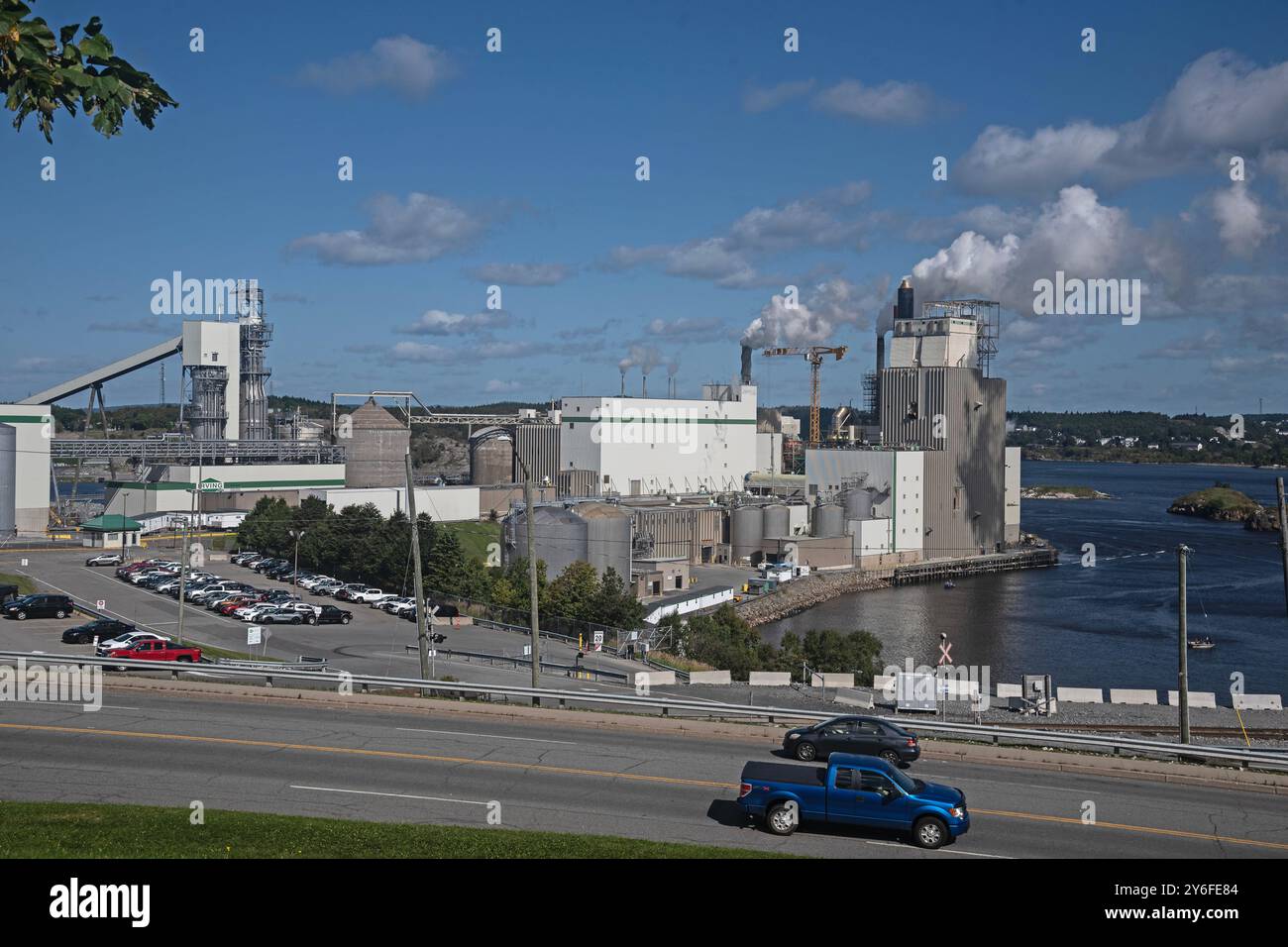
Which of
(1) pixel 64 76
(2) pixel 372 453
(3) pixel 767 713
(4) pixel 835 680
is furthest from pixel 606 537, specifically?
(1) pixel 64 76

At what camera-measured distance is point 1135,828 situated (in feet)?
40.2

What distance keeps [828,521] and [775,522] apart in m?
4.88

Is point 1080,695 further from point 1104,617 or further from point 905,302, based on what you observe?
point 905,302

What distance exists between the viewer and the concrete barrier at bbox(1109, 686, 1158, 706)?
89.0ft

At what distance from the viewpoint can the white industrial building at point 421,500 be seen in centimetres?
6450

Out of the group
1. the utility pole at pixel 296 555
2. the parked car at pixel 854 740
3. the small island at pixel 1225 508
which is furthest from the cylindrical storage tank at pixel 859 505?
the parked car at pixel 854 740

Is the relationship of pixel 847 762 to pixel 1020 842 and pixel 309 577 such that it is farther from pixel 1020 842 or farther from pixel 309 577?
pixel 309 577

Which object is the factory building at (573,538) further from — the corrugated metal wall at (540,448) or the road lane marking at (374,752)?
the road lane marking at (374,752)

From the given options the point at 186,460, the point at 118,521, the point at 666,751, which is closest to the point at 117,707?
the point at 666,751

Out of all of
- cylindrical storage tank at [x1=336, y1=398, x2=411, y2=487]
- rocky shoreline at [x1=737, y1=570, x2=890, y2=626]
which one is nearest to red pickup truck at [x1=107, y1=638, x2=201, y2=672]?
rocky shoreline at [x1=737, y1=570, x2=890, y2=626]

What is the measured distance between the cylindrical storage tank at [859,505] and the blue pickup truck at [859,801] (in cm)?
7021

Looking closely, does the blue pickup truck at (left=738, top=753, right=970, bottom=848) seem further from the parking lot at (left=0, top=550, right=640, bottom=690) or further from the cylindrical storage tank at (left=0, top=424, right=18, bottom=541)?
the cylindrical storage tank at (left=0, top=424, right=18, bottom=541)

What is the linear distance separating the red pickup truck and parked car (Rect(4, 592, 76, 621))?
9.42m
